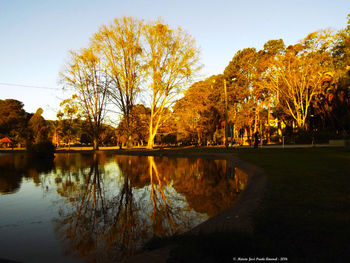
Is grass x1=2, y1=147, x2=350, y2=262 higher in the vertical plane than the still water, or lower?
higher

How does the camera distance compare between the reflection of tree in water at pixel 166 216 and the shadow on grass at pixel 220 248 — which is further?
the reflection of tree in water at pixel 166 216

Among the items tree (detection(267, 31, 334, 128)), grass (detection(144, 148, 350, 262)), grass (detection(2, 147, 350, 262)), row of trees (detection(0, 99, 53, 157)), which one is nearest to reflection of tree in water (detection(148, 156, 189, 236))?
grass (detection(2, 147, 350, 262))

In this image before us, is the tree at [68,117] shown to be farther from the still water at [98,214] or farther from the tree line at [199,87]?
the still water at [98,214]

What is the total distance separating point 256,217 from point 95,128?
44.5 metres

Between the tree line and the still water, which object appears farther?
the tree line

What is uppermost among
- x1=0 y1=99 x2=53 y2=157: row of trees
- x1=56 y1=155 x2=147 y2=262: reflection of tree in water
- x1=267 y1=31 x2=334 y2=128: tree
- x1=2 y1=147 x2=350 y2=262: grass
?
x1=267 y1=31 x2=334 y2=128: tree

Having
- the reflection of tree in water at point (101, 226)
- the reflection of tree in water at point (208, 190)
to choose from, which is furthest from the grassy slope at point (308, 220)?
the reflection of tree in water at point (101, 226)

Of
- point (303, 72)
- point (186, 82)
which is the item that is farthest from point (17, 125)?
point (303, 72)

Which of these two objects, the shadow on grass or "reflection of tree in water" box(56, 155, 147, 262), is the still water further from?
the shadow on grass

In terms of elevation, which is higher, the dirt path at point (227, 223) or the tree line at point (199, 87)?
the tree line at point (199, 87)

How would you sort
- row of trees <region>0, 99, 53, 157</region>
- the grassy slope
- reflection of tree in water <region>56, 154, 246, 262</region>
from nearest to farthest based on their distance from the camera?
1. the grassy slope
2. reflection of tree in water <region>56, 154, 246, 262</region>
3. row of trees <region>0, 99, 53, 157</region>

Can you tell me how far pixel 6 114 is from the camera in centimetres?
6694

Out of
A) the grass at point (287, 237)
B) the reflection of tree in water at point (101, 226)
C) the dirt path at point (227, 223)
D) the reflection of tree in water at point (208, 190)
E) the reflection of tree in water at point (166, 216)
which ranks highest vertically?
the grass at point (287, 237)

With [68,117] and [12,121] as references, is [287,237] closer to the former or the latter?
[68,117]
